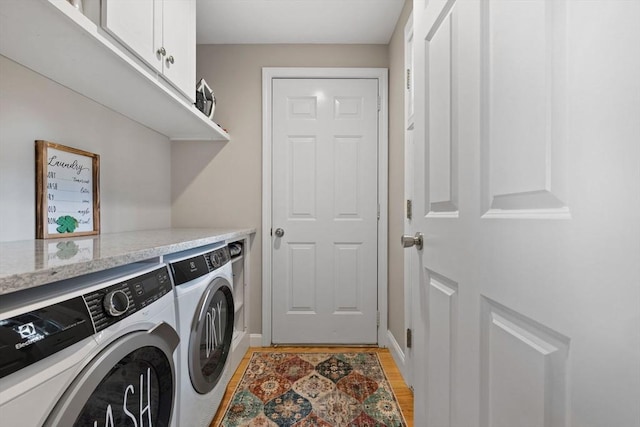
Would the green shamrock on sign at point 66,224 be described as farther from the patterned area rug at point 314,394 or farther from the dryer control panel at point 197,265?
the patterned area rug at point 314,394

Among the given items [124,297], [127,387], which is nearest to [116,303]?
[124,297]

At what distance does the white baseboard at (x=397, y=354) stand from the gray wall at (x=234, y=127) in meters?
1.13

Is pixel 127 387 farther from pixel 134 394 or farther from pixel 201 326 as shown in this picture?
pixel 201 326

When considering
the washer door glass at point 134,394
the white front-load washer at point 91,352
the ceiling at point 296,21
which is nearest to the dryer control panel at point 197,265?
the white front-load washer at point 91,352

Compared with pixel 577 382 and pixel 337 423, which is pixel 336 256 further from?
pixel 577 382

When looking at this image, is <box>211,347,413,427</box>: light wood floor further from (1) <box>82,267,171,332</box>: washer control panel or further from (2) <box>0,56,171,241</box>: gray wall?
(2) <box>0,56,171,241</box>: gray wall

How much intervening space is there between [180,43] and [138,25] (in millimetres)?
398

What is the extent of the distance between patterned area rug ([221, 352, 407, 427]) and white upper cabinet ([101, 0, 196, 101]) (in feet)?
5.53

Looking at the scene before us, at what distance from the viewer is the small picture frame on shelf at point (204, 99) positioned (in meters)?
2.10

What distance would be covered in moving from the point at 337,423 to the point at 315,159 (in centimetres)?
173

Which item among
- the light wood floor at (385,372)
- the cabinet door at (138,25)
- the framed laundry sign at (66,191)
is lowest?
the light wood floor at (385,372)

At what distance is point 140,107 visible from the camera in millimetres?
1719

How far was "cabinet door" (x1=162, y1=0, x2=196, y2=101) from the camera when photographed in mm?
1494

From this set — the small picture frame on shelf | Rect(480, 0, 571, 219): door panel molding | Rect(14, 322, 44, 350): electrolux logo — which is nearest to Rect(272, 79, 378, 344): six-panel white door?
the small picture frame on shelf
